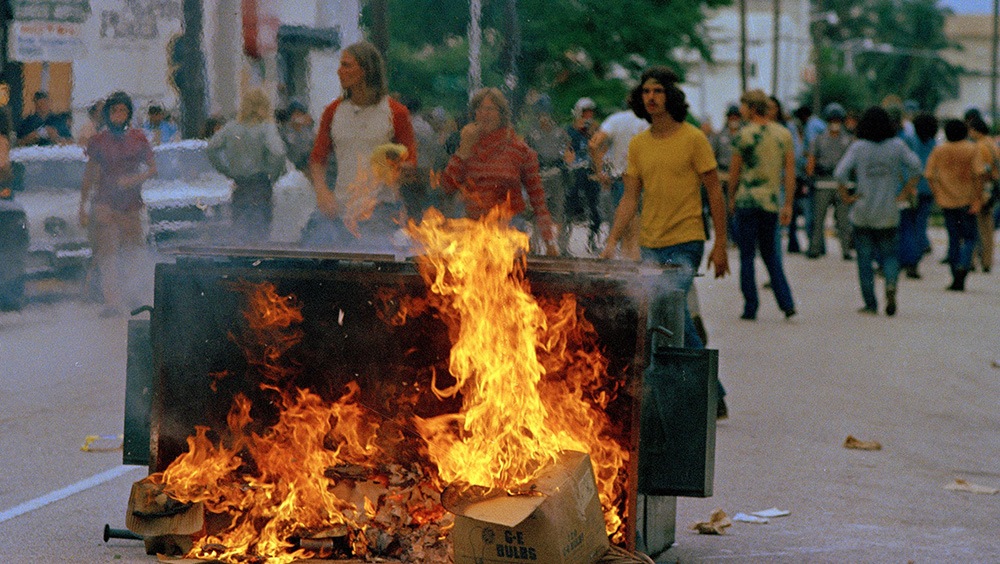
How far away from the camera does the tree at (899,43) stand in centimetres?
11494

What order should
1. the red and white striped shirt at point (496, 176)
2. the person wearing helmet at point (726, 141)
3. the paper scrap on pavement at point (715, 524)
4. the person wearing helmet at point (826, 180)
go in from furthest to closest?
the person wearing helmet at point (726, 141)
the person wearing helmet at point (826, 180)
the red and white striped shirt at point (496, 176)
the paper scrap on pavement at point (715, 524)

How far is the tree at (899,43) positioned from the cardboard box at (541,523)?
110977 mm

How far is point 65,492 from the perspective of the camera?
22.5 feet

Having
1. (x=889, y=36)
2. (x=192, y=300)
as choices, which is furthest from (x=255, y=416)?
(x=889, y=36)

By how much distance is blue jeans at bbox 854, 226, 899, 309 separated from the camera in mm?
14914

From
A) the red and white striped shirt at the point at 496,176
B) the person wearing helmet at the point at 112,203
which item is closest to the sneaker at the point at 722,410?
the red and white striped shirt at the point at 496,176

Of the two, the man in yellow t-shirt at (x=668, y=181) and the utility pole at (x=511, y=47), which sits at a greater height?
the utility pole at (x=511, y=47)

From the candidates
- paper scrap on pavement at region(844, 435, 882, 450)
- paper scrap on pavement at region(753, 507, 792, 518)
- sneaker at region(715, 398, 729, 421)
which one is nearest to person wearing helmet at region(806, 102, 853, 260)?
sneaker at region(715, 398, 729, 421)

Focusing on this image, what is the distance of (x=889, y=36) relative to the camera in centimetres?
12038

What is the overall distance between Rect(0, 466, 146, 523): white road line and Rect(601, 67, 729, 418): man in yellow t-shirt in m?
2.68

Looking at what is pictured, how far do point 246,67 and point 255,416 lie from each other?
20.6ft

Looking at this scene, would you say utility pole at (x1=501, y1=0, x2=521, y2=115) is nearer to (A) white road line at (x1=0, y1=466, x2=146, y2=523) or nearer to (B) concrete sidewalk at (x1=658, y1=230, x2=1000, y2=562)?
(B) concrete sidewalk at (x1=658, y1=230, x2=1000, y2=562)

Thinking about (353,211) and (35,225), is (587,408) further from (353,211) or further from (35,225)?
(35,225)

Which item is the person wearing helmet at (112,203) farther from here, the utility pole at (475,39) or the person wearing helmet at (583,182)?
the person wearing helmet at (583,182)
